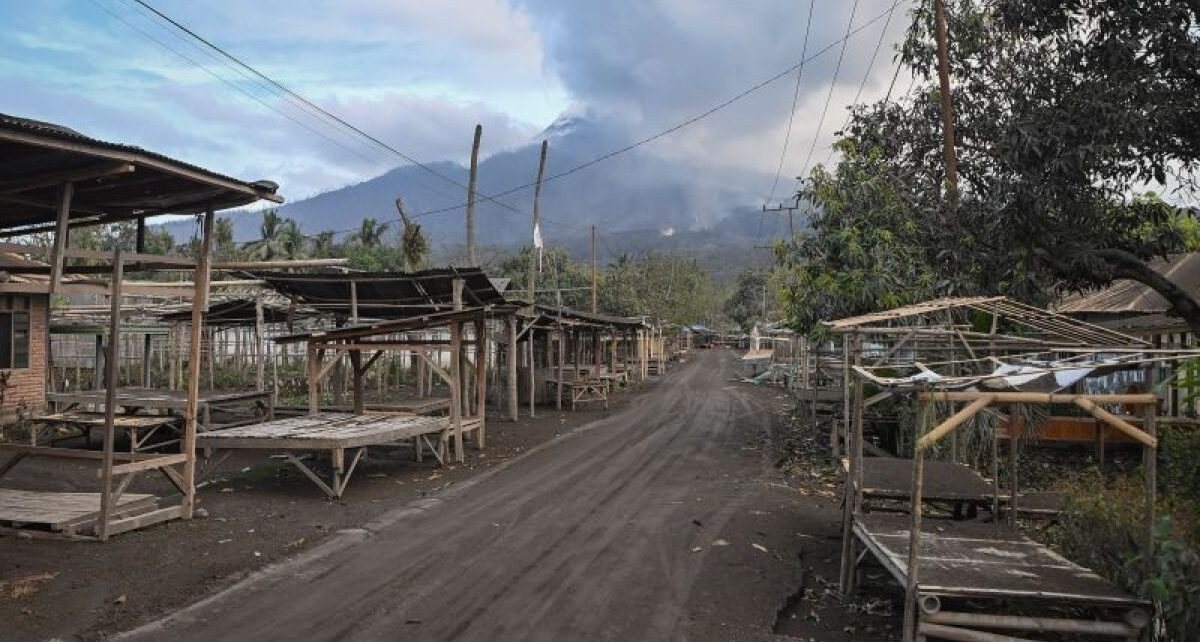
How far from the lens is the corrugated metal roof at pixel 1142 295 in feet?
50.2

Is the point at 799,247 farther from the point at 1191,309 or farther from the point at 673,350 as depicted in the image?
the point at 673,350

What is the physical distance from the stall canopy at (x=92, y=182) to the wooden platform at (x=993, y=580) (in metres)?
7.04

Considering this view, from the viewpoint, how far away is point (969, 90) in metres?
13.6

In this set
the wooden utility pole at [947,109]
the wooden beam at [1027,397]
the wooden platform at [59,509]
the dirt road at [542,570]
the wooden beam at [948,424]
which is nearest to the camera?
the wooden beam at [948,424]

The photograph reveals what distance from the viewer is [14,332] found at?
15398mm

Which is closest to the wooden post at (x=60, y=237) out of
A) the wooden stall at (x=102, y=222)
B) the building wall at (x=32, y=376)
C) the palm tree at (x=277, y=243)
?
the wooden stall at (x=102, y=222)

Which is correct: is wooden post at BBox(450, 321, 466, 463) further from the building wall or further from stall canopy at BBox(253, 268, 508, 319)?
the building wall

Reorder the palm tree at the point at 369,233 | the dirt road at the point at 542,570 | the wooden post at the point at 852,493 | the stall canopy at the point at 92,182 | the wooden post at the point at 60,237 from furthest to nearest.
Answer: the palm tree at the point at 369,233, the wooden post at the point at 852,493, the wooden post at the point at 60,237, the stall canopy at the point at 92,182, the dirt road at the point at 542,570

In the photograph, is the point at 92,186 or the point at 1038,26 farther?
the point at 1038,26

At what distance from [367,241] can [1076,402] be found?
43.0 meters

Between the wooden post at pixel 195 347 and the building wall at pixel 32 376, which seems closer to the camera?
the wooden post at pixel 195 347

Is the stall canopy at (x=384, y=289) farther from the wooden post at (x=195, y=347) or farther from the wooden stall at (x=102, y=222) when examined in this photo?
the wooden post at (x=195, y=347)

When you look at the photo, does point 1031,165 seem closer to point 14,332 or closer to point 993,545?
point 993,545

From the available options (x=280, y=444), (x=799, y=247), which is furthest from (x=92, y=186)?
(x=799, y=247)
